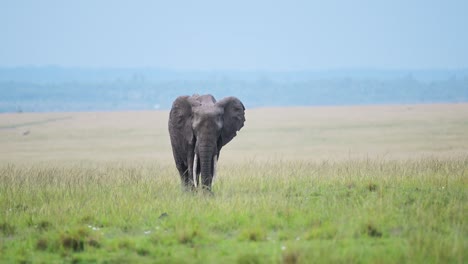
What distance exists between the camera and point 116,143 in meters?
51.8

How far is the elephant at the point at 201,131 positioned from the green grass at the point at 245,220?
0.43 m

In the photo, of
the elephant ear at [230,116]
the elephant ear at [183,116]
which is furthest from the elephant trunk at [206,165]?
the elephant ear at [230,116]

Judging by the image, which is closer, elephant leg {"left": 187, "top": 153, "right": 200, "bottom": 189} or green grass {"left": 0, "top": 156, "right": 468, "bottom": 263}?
green grass {"left": 0, "top": 156, "right": 468, "bottom": 263}

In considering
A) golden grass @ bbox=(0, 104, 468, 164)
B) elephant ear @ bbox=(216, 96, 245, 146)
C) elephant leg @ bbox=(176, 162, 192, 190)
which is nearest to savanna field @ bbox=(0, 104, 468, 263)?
elephant leg @ bbox=(176, 162, 192, 190)

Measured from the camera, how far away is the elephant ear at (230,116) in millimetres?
15859

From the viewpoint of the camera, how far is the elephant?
49.1 feet

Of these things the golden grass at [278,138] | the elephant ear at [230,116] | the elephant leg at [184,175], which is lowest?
the golden grass at [278,138]

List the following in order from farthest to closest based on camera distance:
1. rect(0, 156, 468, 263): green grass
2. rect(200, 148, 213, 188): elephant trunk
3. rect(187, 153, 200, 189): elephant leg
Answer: rect(187, 153, 200, 189): elephant leg < rect(200, 148, 213, 188): elephant trunk < rect(0, 156, 468, 263): green grass

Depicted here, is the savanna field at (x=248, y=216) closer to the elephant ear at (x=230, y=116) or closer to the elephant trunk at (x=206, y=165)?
the elephant trunk at (x=206, y=165)

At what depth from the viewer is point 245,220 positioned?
39.2ft

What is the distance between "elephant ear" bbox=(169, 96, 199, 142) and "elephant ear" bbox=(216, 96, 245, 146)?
1.94 feet

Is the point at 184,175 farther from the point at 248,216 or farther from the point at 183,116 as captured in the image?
the point at 248,216

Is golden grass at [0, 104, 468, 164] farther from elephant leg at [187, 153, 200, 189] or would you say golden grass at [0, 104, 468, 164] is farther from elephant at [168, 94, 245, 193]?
elephant leg at [187, 153, 200, 189]

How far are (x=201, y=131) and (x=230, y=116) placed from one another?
1.15 metres
